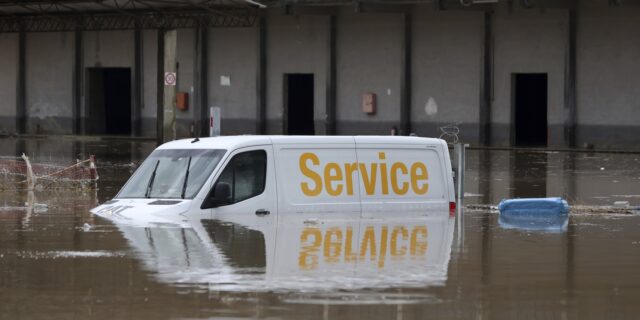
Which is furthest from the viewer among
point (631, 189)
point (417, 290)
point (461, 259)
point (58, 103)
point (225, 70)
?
point (58, 103)

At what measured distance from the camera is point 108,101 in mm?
59438

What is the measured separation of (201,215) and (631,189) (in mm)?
13066

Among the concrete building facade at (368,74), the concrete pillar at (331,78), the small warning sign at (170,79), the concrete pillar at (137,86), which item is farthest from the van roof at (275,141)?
the concrete pillar at (137,86)

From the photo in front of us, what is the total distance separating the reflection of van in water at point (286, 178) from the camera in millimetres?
17000

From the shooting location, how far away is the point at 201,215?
665 inches

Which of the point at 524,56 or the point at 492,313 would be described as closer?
the point at 492,313

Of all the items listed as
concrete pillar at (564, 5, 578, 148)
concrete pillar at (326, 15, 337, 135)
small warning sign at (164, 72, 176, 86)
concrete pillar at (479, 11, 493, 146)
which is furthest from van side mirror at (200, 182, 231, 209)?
concrete pillar at (326, 15, 337, 135)

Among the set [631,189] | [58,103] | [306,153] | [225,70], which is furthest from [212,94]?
[306,153]

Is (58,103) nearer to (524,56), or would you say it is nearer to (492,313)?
(524,56)

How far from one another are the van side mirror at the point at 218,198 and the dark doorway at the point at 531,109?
35.8 m

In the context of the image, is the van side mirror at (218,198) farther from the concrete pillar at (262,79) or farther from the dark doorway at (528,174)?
the concrete pillar at (262,79)

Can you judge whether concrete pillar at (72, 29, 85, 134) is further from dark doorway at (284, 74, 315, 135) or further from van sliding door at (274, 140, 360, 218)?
van sliding door at (274, 140, 360, 218)

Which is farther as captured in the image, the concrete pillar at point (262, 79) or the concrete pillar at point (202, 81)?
the concrete pillar at point (202, 81)

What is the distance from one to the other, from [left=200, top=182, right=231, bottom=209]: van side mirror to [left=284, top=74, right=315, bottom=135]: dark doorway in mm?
37859
